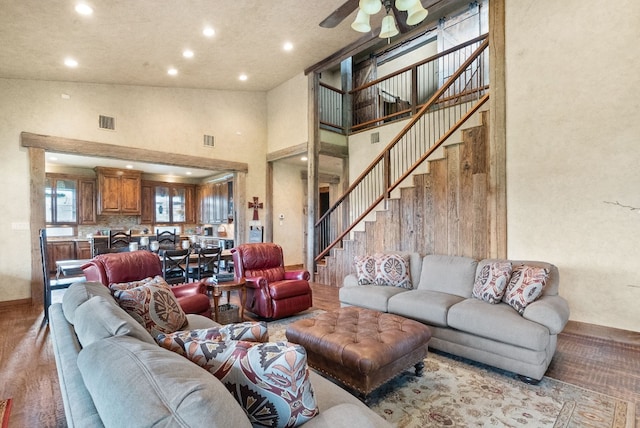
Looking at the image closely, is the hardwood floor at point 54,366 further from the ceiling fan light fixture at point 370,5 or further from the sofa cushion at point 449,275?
the ceiling fan light fixture at point 370,5

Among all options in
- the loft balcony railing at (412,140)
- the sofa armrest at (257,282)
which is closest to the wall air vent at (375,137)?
the loft balcony railing at (412,140)

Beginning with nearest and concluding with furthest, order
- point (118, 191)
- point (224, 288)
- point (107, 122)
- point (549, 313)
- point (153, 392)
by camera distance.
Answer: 1. point (153, 392)
2. point (549, 313)
3. point (224, 288)
4. point (107, 122)
5. point (118, 191)

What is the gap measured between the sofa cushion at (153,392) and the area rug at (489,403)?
1.61 meters

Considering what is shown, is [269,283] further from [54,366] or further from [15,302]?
[15,302]

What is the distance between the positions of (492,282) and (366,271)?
4.51 ft

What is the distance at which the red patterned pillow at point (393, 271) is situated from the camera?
3.73m

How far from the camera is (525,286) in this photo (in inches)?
108

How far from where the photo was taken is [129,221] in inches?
344

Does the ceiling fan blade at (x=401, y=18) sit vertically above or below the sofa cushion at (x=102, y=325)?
above

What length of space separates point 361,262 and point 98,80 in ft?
16.7

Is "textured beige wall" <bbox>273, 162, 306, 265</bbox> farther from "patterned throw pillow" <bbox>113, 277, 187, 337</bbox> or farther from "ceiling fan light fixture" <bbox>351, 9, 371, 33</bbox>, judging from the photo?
"patterned throw pillow" <bbox>113, 277, 187, 337</bbox>

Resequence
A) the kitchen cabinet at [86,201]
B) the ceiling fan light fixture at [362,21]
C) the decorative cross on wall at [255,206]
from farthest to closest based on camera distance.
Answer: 1. the kitchen cabinet at [86,201]
2. the decorative cross on wall at [255,206]
3. the ceiling fan light fixture at [362,21]

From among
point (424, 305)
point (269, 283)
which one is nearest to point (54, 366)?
point (269, 283)

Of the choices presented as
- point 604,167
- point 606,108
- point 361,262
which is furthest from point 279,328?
point 606,108
